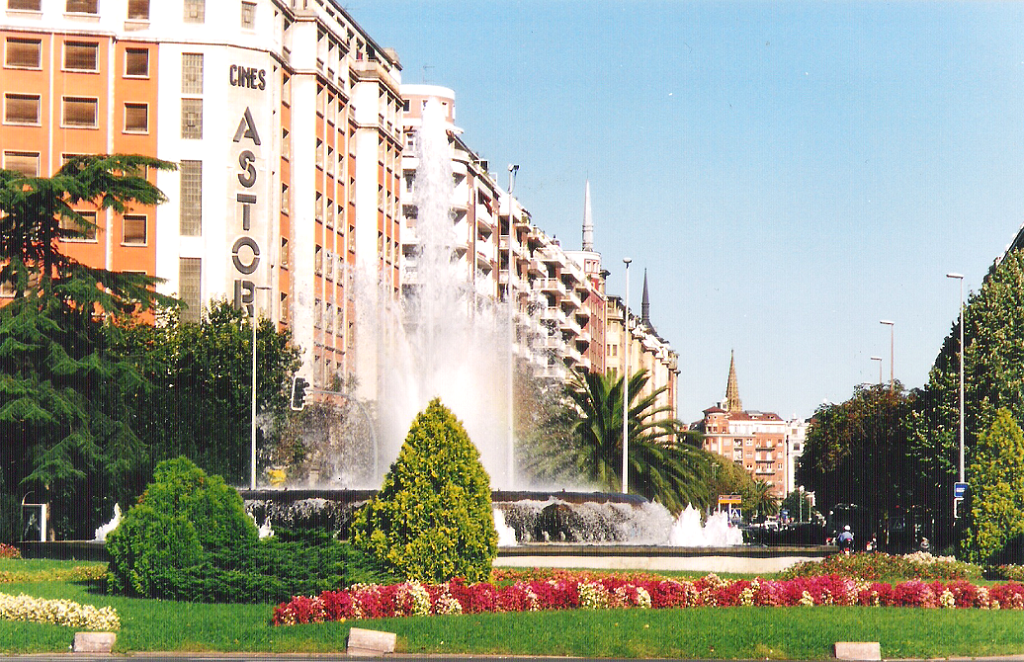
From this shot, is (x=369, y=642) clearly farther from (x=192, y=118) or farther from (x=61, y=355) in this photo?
(x=192, y=118)

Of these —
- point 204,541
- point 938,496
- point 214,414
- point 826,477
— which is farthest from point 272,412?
point 204,541

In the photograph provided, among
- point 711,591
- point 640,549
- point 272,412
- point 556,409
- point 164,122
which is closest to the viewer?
point 711,591

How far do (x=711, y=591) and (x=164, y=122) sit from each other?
5483cm

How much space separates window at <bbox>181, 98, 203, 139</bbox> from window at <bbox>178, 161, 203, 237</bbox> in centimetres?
138

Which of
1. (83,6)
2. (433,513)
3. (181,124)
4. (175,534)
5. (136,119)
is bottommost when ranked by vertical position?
(175,534)

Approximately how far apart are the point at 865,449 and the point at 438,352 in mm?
26141

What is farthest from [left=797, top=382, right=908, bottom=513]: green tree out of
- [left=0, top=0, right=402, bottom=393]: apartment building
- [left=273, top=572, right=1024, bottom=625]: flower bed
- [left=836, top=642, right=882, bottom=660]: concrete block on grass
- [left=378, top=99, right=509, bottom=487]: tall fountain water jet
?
[left=836, top=642, right=882, bottom=660]: concrete block on grass

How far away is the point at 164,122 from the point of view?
72625 millimetres

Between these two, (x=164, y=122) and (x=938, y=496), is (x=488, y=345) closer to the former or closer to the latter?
(x=938, y=496)

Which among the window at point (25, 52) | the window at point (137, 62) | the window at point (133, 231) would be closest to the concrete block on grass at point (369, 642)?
the window at point (133, 231)

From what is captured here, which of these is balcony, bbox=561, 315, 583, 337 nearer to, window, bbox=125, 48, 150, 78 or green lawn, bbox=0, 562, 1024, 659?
window, bbox=125, 48, 150, 78

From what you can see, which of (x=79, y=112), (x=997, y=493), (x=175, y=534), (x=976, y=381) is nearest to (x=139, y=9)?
(x=79, y=112)

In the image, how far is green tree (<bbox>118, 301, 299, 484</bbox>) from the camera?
52.3m

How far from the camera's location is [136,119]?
7225 centimetres
